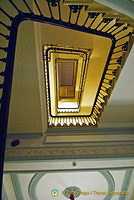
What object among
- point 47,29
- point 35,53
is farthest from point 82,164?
point 47,29

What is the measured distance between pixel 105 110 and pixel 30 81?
5.15 ft

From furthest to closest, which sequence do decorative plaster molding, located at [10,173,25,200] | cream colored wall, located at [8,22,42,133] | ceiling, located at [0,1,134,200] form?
decorative plaster molding, located at [10,173,25,200]
ceiling, located at [0,1,134,200]
cream colored wall, located at [8,22,42,133]

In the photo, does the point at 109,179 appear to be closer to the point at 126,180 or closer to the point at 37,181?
the point at 126,180

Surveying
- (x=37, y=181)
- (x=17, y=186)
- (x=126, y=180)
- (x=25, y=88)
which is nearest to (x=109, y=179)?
(x=126, y=180)

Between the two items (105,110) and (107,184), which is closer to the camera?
(105,110)

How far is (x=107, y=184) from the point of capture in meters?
2.64

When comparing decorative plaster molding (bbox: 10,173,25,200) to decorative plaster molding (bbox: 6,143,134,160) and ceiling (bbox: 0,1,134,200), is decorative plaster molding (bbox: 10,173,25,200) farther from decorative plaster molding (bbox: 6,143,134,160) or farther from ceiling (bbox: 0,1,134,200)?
decorative plaster molding (bbox: 6,143,134,160)

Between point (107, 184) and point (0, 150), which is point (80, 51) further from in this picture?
point (107, 184)

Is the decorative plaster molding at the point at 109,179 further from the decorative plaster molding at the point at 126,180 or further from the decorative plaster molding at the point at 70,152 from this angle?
the decorative plaster molding at the point at 70,152

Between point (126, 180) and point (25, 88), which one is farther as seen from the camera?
point (126, 180)

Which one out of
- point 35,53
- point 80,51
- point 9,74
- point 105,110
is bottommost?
point 105,110

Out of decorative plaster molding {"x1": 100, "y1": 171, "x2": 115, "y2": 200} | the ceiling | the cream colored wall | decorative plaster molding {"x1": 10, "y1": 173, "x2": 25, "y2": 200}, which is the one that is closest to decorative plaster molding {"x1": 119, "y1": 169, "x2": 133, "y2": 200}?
the ceiling

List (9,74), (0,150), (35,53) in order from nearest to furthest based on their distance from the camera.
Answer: (0,150) < (9,74) < (35,53)

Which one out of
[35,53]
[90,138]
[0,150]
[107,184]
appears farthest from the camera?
[107,184]
